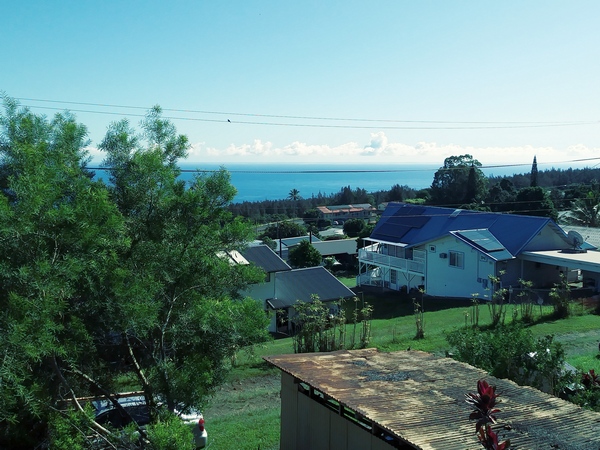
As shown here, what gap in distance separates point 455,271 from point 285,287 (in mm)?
10680

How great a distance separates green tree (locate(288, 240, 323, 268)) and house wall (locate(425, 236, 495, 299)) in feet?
42.7

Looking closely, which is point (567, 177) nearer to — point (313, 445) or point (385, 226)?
point (385, 226)

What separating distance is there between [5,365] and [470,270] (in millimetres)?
28065

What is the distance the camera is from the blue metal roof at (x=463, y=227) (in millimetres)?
31344

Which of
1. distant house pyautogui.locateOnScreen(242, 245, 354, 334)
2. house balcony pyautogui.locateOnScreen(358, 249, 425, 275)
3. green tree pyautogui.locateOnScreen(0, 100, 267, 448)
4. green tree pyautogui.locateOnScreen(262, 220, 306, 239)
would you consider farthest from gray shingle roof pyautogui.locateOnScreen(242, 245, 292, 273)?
green tree pyautogui.locateOnScreen(262, 220, 306, 239)

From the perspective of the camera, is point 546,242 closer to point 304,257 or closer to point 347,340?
point 304,257

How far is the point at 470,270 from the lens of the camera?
102 feet

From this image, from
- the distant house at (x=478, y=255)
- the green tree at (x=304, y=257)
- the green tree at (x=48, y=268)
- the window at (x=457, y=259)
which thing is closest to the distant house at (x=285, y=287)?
the distant house at (x=478, y=255)

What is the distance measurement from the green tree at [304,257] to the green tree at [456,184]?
23.8m

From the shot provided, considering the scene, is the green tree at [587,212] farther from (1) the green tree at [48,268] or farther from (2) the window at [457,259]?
(1) the green tree at [48,268]

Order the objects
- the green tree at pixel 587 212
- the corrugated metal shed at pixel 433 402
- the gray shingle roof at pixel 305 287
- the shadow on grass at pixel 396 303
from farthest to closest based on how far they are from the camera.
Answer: the green tree at pixel 587 212 < the shadow on grass at pixel 396 303 < the gray shingle roof at pixel 305 287 < the corrugated metal shed at pixel 433 402

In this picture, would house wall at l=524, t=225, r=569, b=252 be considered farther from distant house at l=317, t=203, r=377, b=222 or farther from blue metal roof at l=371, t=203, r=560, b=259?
distant house at l=317, t=203, r=377, b=222

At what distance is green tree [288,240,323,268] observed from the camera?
4478 cm

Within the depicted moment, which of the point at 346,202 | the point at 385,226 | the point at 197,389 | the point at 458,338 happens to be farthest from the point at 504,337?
the point at 346,202
